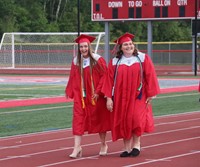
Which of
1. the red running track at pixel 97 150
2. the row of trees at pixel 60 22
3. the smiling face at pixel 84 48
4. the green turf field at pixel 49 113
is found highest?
the row of trees at pixel 60 22

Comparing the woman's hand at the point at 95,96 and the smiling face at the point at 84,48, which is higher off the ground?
the smiling face at the point at 84,48

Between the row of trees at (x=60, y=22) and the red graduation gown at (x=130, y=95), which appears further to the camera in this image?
the row of trees at (x=60, y=22)

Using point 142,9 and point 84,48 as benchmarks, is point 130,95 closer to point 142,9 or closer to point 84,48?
point 84,48

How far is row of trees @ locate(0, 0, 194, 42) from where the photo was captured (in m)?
63.6

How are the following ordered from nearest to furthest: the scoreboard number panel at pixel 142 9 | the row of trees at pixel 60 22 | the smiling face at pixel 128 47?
1. the smiling face at pixel 128 47
2. the scoreboard number panel at pixel 142 9
3. the row of trees at pixel 60 22

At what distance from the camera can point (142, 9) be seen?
42.9m

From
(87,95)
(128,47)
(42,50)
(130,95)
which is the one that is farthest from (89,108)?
(42,50)

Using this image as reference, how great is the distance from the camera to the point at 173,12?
138ft

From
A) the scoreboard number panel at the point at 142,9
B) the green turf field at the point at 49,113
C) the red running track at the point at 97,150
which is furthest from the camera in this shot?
the scoreboard number panel at the point at 142,9

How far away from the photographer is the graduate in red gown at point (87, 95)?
11.3 metres

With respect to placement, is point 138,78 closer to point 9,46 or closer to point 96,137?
point 96,137

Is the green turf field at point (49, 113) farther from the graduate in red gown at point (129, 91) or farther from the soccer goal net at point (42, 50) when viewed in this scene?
the soccer goal net at point (42, 50)

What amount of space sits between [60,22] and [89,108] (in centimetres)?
5891

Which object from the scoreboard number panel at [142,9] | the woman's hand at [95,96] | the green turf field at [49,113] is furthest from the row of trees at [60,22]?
the woman's hand at [95,96]
